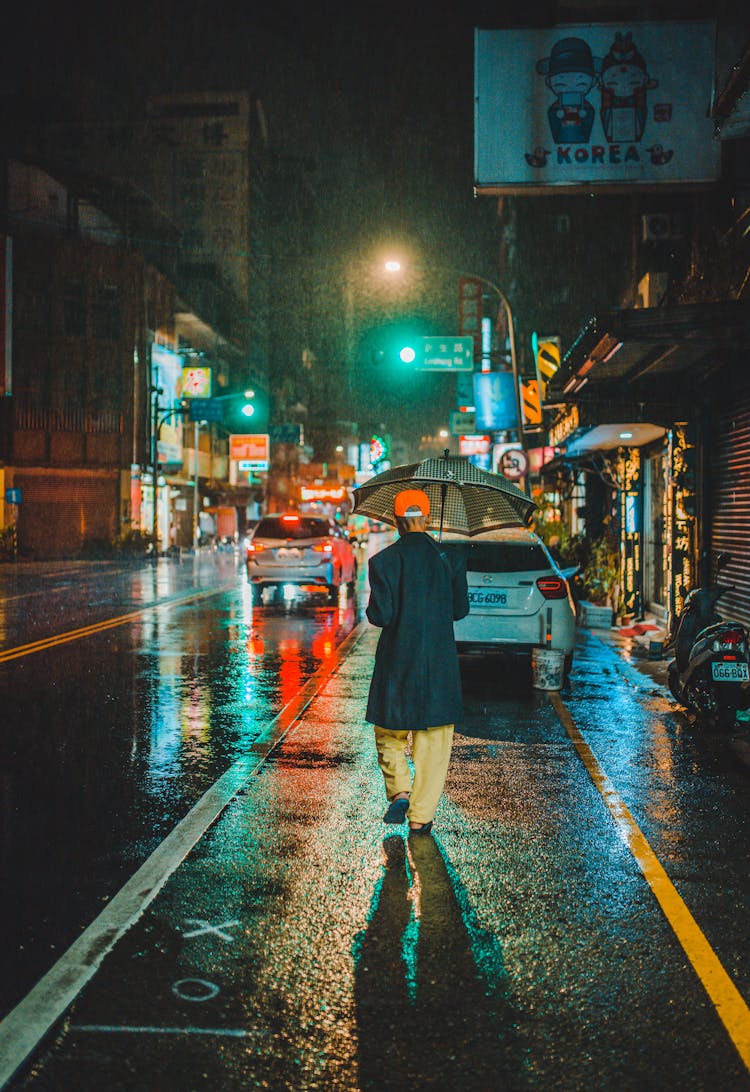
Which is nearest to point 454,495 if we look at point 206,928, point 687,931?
point 687,931

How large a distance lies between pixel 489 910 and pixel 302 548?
19.1 meters

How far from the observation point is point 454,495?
8875 mm

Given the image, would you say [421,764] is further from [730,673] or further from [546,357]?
[546,357]

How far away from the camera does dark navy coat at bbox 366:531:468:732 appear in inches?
237

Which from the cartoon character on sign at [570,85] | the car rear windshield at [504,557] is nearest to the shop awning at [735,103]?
the cartoon character on sign at [570,85]

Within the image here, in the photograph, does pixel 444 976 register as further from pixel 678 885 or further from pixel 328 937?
pixel 678 885

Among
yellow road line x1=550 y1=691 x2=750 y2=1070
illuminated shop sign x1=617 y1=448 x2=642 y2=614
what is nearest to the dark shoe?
yellow road line x1=550 y1=691 x2=750 y2=1070

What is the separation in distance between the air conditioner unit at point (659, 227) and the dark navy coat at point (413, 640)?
1234 cm

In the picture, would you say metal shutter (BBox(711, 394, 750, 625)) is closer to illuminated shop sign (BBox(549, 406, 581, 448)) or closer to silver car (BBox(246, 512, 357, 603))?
illuminated shop sign (BBox(549, 406, 581, 448))

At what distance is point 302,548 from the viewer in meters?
23.8

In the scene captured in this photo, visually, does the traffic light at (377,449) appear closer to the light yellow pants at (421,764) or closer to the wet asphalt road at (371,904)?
the wet asphalt road at (371,904)

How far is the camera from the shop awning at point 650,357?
11.0 metres

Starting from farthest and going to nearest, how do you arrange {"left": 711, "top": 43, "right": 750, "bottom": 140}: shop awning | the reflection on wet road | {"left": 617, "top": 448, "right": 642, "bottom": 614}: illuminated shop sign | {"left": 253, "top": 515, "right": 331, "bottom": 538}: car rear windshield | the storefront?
{"left": 253, "top": 515, "right": 331, "bottom": 538}: car rear windshield < {"left": 617, "top": 448, "right": 642, "bottom": 614}: illuminated shop sign < the storefront < {"left": 711, "top": 43, "right": 750, "bottom": 140}: shop awning < the reflection on wet road

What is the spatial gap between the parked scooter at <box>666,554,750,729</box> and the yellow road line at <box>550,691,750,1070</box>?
203cm
